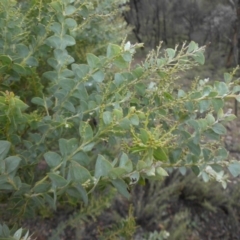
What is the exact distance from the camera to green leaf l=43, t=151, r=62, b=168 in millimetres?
905

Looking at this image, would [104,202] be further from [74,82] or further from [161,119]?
[74,82]

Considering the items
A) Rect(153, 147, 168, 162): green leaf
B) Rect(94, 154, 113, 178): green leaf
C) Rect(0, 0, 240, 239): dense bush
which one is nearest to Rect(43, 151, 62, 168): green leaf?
Rect(0, 0, 240, 239): dense bush

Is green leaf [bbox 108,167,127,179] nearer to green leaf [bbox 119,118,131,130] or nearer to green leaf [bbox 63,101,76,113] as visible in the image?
green leaf [bbox 119,118,131,130]

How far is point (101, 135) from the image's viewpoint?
3.02 feet

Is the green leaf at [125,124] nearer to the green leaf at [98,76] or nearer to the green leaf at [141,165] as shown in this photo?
the green leaf at [141,165]

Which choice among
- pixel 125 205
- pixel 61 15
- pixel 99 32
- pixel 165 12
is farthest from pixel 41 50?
pixel 165 12

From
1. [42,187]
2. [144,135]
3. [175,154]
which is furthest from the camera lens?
[175,154]

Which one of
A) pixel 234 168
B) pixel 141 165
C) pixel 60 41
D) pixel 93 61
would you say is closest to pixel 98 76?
pixel 93 61

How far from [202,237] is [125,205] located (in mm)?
622

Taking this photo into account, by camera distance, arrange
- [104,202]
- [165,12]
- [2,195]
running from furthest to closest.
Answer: [165,12] < [104,202] < [2,195]

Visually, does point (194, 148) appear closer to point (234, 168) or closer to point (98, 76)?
point (234, 168)

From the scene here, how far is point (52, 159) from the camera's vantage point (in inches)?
35.7

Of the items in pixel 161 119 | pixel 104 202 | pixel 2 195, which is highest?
pixel 161 119

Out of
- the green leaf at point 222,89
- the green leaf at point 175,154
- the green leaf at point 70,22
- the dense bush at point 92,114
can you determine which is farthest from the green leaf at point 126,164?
the green leaf at point 70,22
